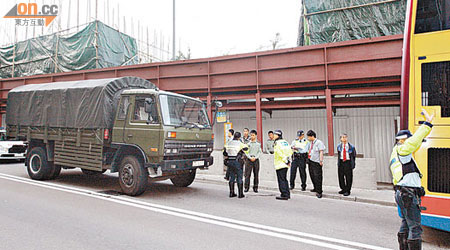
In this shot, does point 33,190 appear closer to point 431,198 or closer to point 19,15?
point 431,198

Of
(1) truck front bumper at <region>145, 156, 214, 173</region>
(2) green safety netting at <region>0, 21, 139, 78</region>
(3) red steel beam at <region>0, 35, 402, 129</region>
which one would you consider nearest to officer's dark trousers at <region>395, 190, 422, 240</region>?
(1) truck front bumper at <region>145, 156, 214, 173</region>

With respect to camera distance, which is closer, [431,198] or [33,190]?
[431,198]

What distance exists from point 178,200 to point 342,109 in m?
7.84

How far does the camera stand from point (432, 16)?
4008 millimetres

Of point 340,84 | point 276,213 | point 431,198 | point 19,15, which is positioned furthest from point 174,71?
point 19,15

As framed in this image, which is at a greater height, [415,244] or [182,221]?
[415,244]

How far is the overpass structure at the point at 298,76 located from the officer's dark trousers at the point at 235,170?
3.54m

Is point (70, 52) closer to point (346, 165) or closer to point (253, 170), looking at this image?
point (253, 170)

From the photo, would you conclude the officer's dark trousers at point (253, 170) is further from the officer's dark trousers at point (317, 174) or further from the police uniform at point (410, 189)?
the police uniform at point (410, 189)

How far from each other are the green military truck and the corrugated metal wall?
5.25 meters

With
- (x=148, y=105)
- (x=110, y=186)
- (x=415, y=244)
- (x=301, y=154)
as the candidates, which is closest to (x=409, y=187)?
(x=415, y=244)

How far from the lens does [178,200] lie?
632 cm

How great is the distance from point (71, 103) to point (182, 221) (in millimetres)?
5178

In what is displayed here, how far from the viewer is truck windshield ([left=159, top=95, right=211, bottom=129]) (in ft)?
21.0
